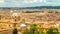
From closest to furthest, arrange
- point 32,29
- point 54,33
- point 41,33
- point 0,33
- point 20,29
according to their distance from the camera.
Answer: point 54,33 < point 41,33 < point 32,29 < point 0,33 < point 20,29

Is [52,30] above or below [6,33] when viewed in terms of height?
above

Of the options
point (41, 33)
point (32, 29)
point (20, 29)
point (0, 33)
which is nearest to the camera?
point (41, 33)

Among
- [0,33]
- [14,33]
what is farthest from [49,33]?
[0,33]

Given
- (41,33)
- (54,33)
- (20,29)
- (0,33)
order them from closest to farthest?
(54,33) → (41,33) → (0,33) → (20,29)

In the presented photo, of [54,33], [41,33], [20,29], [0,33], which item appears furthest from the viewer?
[20,29]

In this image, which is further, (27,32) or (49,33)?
(27,32)

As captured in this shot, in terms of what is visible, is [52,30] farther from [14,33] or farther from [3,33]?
[3,33]

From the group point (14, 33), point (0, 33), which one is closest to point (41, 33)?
point (14, 33)

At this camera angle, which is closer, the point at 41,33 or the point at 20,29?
the point at 41,33

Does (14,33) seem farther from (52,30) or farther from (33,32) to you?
(52,30)
